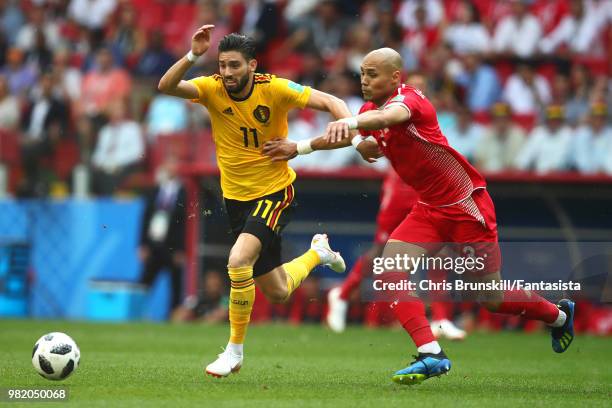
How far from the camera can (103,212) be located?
59.6 feet

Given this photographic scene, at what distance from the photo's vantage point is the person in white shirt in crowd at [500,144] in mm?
16781

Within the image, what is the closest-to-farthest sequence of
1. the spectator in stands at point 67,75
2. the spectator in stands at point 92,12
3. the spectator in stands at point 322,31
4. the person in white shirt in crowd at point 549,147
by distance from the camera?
the person in white shirt in crowd at point 549,147, the spectator in stands at point 322,31, the spectator in stands at point 67,75, the spectator in stands at point 92,12

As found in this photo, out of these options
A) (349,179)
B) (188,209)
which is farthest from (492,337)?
(188,209)

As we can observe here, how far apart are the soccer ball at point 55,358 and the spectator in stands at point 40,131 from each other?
1082 cm

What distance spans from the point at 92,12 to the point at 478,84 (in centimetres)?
876

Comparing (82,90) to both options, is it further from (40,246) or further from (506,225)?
(506,225)

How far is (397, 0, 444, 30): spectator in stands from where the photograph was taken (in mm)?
20375

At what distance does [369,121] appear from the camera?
8.13m

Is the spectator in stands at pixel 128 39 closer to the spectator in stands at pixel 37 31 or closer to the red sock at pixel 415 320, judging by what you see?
the spectator in stands at pixel 37 31

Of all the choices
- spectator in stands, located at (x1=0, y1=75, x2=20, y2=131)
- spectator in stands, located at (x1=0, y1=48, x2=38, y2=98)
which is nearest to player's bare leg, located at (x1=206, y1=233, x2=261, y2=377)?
spectator in stands, located at (x1=0, y1=75, x2=20, y2=131)

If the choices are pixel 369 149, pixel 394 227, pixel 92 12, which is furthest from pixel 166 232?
pixel 369 149

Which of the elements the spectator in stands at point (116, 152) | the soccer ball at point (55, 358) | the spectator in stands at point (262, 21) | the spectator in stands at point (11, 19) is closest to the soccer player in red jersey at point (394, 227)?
the spectator in stands at point (116, 152)

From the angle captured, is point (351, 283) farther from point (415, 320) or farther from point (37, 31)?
point (37, 31)

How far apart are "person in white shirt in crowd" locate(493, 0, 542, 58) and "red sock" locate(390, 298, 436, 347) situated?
1143 centimetres
